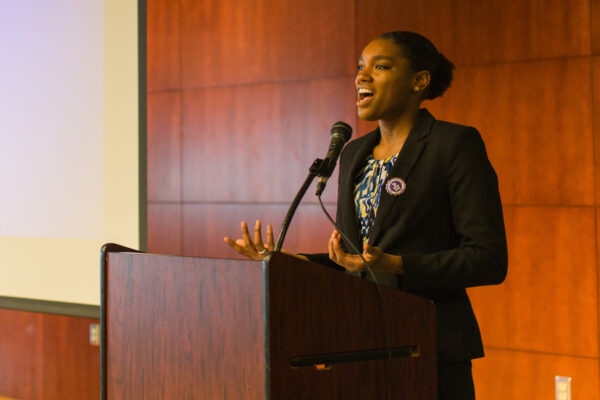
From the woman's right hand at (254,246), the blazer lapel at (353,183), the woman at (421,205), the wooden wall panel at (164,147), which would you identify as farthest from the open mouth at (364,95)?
the wooden wall panel at (164,147)

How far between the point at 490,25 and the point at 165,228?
7.17ft

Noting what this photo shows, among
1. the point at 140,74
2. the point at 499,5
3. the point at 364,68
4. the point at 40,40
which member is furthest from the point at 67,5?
the point at 364,68

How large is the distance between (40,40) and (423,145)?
9.94 feet

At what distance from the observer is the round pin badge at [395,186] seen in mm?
1358

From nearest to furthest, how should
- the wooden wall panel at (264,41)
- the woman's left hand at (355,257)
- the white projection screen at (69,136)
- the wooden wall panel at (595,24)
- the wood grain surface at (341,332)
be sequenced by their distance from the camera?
1. the wood grain surface at (341,332)
2. the woman's left hand at (355,257)
3. the wooden wall panel at (595,24)
4. the wooden wall panel at (264,41)
5. the white projection screen at (69,136)

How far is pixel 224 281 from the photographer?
102 centimetres

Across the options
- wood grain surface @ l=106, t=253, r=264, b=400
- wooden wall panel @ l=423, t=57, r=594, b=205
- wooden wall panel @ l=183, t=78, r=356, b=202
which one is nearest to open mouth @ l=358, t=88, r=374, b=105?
wood grain surface @ l=106, t=253, r=264, b=400

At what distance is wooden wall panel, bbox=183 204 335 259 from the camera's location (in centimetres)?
341

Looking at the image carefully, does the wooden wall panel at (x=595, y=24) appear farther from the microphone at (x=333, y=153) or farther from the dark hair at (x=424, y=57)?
the microphone at (x=333, y=153)

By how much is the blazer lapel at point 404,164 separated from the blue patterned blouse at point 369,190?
0.18 ft

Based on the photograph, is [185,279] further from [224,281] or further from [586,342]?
[586,342]

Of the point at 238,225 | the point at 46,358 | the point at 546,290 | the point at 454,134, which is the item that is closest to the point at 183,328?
the point at 454,134

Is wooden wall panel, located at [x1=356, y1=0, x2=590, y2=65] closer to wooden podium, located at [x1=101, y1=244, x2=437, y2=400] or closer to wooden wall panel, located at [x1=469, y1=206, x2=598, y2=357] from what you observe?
wooden wall panel, located at [x1=469, y1=206, x2=598, y2=357]

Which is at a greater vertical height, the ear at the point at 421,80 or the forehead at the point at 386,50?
the forehead at the point at 386,50
